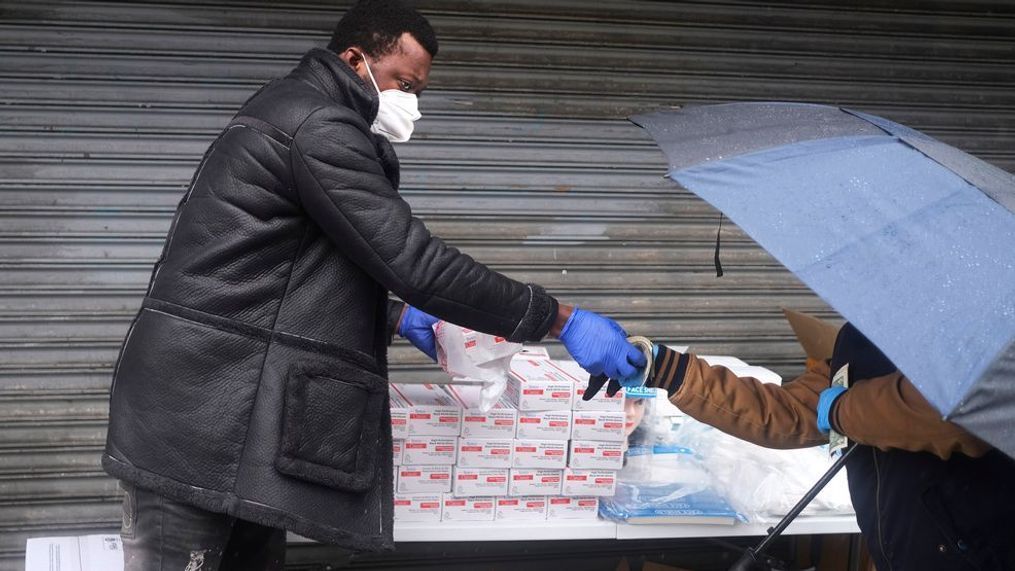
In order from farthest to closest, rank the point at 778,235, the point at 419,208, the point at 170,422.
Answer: the point at 419,208 → the point at 170,422 → the point at 778,235

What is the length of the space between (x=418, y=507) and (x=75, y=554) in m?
1.19

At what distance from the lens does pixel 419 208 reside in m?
4.77

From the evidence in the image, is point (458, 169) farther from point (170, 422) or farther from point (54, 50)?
point (170, 422)

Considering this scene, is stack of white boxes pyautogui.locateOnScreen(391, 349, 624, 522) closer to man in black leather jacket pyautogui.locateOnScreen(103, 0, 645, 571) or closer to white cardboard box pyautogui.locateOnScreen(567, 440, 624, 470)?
white cardboard box pyautogui.locateOnScreen(567, 440, 624, 470)

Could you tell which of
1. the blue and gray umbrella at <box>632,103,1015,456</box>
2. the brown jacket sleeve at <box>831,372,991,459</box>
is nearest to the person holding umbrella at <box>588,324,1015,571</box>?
the brown jacket sleeve at <box>831,372,991,459</box>

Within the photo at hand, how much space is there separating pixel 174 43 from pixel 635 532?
262cm

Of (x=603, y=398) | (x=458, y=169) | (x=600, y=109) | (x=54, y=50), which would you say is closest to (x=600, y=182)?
(x=600, y=109)

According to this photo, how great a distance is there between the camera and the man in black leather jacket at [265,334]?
8.67 feet

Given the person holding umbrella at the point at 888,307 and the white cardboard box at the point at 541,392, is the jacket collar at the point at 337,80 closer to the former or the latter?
the person holding umbrella at the point at 888,307

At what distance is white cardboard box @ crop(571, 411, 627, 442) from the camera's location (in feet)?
12.5

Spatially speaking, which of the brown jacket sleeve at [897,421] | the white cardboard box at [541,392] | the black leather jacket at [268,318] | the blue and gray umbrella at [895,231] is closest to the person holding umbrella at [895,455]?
the brown jacket sleeve at [897,421]

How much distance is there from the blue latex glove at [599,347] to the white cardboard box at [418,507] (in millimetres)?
1061

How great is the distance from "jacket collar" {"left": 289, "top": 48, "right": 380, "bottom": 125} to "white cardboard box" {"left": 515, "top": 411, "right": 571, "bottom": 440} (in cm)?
134

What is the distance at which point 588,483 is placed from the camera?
3875mm
